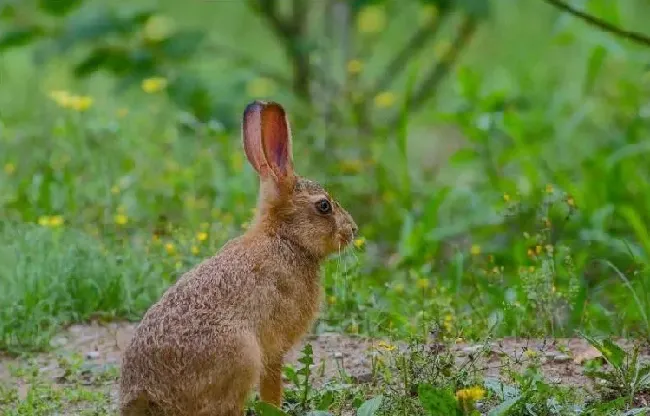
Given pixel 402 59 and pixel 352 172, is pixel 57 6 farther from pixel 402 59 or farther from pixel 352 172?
pixel 402 59

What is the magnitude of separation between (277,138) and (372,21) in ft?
16.5

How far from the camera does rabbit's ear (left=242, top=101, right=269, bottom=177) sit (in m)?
5.35

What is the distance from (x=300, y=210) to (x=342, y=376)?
2.22 feet

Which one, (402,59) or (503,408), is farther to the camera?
(402,59)

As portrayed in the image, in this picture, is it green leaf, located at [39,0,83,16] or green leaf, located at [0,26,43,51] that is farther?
green leaf, located at [0,26,43,51]

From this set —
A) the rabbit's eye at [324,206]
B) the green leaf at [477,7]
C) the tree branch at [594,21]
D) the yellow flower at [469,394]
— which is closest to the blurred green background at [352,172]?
the green leaf at [477,7]

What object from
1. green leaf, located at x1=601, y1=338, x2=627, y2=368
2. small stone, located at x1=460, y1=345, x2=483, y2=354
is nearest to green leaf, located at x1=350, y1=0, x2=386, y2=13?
small stone, located at x1=460, y1=345, x2=483, y2=354

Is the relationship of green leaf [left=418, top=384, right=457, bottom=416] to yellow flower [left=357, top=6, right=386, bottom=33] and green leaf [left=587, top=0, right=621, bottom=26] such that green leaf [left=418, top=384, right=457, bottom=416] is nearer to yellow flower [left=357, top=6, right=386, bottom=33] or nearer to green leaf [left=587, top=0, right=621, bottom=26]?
green leaf [left=587, top=0, right=621, bottom=26]

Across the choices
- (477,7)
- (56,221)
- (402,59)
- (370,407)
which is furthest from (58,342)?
(402,59)

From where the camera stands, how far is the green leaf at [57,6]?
7.94 metres

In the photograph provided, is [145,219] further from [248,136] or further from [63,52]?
[248,136]

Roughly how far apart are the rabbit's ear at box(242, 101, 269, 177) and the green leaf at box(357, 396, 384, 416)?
1.00 meters

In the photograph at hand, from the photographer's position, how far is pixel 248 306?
4953 millimetres

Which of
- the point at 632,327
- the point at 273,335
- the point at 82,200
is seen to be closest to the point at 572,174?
the point at 632,327
